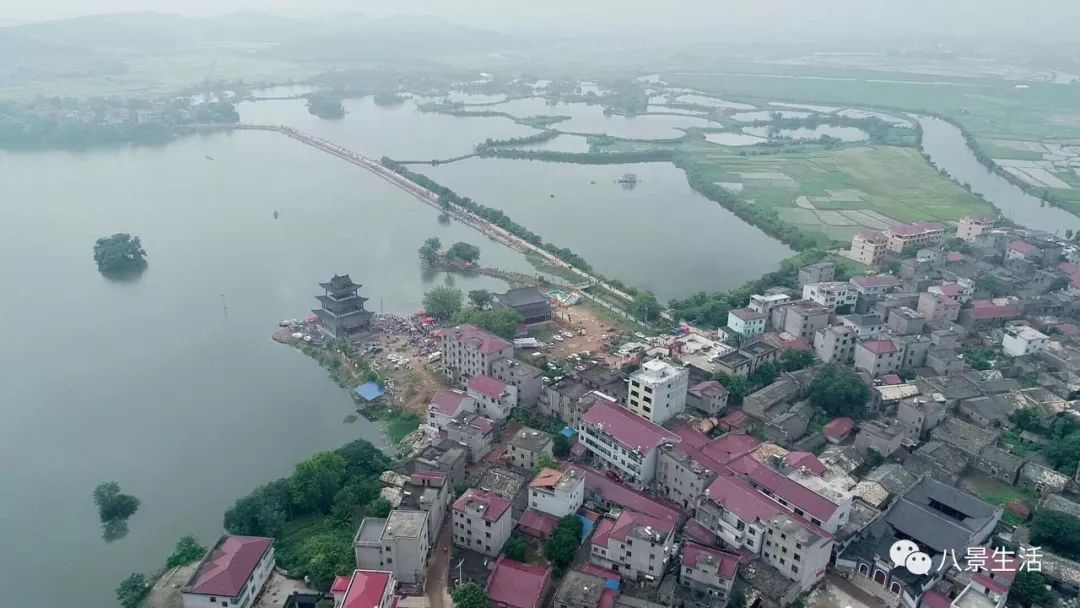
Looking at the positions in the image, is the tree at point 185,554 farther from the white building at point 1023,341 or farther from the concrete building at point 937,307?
the white building at point 1023,341

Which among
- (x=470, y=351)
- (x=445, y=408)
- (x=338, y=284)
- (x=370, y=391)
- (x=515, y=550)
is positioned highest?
(x=338, y=284)

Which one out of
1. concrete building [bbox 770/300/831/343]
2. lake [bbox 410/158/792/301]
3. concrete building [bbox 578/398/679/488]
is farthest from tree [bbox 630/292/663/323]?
concrete building [bbox 578/398/679/488]

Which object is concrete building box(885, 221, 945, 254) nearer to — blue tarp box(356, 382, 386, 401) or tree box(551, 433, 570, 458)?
tree box(551, 433, 570, 458)

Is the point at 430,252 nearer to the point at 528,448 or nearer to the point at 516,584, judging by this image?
the point at 528,448

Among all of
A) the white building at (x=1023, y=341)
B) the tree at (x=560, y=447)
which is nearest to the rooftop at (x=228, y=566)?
the tree at (x=560, y=447)

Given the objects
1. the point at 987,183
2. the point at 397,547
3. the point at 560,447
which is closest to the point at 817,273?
the point at 560,447

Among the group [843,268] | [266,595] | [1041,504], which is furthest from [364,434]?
[843,268]
